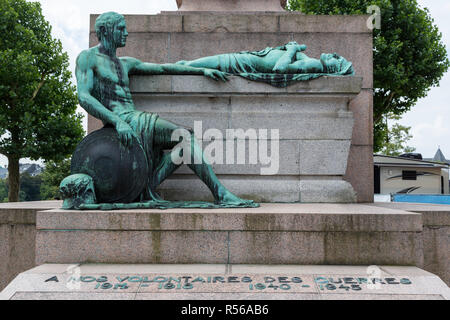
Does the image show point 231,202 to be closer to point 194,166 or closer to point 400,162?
point 194,166

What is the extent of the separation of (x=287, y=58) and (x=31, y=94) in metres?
17.9

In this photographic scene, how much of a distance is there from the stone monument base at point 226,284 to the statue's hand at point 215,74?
3.60m

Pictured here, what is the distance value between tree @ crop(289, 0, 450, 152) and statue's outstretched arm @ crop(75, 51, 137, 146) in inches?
678

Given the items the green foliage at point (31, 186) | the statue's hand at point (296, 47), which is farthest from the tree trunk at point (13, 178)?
the green foliage at point (31, 186)

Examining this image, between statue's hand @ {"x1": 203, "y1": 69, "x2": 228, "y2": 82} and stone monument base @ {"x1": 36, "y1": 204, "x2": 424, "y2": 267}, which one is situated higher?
statue's hand @ {"x1": 203, "y1": 69, "x2": 228, "y2": 82}

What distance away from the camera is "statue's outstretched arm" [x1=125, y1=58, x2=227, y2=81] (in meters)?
6.93

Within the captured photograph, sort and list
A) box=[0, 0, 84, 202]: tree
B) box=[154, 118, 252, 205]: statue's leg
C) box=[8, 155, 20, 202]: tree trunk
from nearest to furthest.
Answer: box=[154, 118, 252, 205]: statue's leg < box=[0, 0, 84, 202]: tree < box=[8, 155, 20, 202]: tree trunk

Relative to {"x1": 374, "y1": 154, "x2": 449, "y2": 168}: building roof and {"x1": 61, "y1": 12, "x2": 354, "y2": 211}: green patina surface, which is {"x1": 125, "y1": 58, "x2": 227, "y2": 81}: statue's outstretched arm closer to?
{"x1": 61, "y1": 12, "x2": 354, "y2": 211}: green patina surface

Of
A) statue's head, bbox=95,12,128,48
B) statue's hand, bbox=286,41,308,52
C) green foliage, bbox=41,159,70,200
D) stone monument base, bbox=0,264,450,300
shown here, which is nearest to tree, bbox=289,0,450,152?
statue's hand, bbox=286,41,308,52

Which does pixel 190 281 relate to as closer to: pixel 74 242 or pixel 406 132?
pixel 74 242

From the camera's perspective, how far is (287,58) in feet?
23.6

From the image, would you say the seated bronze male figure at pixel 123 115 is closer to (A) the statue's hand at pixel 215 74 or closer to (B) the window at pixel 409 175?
(A) the statue's hand at pixel 215 74

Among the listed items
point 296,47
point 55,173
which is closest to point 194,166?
point 296,47
